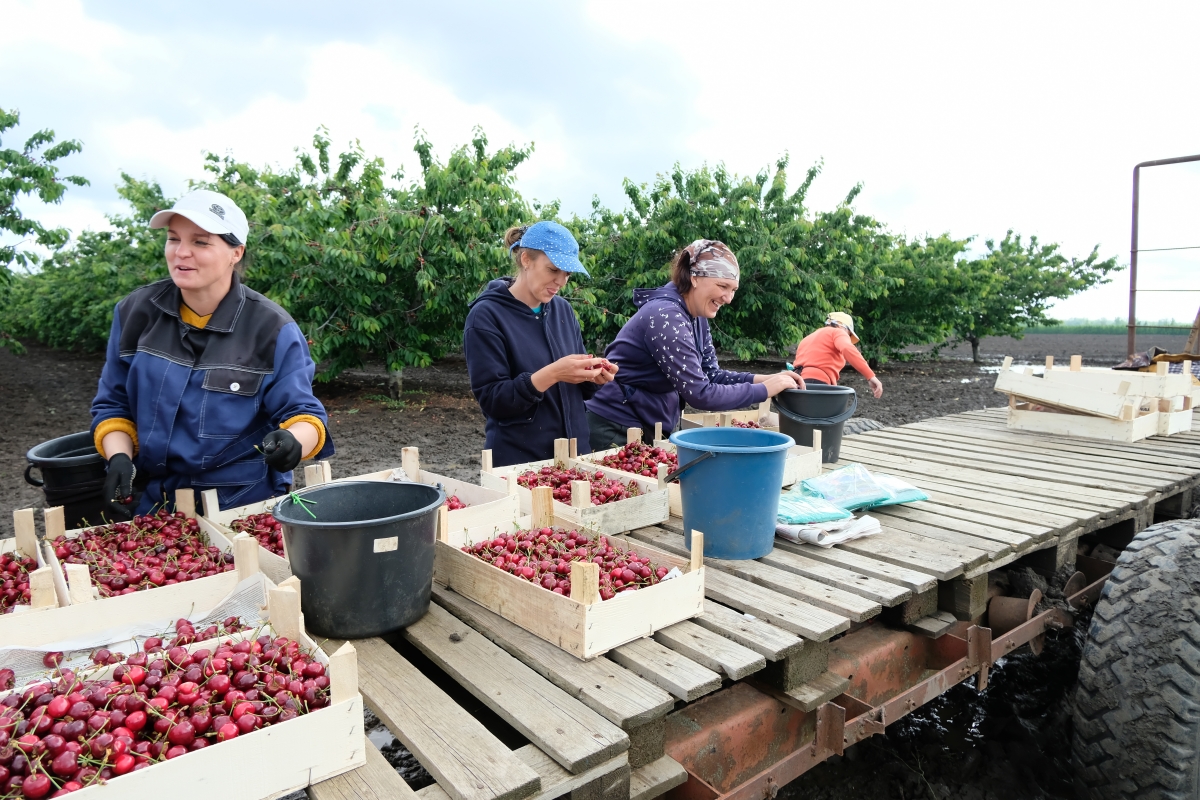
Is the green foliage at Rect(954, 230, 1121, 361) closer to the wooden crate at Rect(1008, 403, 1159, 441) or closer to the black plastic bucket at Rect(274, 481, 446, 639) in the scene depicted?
the wooden crate at Rect(1008, 403, 1159, 441)

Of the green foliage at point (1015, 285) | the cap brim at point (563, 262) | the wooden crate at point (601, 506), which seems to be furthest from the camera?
the green foliage at point (1015, 285)

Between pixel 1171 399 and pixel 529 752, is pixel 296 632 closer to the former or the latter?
pixel 529 752

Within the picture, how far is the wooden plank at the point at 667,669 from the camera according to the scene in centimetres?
186

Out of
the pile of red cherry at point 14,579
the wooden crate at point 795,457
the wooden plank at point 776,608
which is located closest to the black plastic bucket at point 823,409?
the wooden crate at point 795,457

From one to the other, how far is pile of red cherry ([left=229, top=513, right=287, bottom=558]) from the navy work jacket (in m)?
0.18

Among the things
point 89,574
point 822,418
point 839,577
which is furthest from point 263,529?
point 822,418

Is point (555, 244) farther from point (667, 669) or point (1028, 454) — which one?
point (1028, 454)

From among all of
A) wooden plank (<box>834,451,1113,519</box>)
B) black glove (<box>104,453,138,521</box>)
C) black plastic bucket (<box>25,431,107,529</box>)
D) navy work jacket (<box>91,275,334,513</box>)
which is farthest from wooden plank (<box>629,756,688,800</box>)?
wooden plank (<box>834,451,1113,519</box>)

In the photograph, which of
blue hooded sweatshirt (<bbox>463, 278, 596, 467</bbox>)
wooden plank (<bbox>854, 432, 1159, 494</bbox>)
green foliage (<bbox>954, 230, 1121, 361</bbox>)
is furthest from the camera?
green foliage (<bbox>954, 230, 1121, 361</bbox>)

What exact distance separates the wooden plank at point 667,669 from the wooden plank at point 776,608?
0.39m

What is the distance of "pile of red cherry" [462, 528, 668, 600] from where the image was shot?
2225 millimetres

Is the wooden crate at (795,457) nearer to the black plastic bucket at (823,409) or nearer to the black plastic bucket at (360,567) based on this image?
the black plastic bucket at (823,409)

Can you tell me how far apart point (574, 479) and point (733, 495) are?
852 mm

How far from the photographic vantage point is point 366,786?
1.53 m
